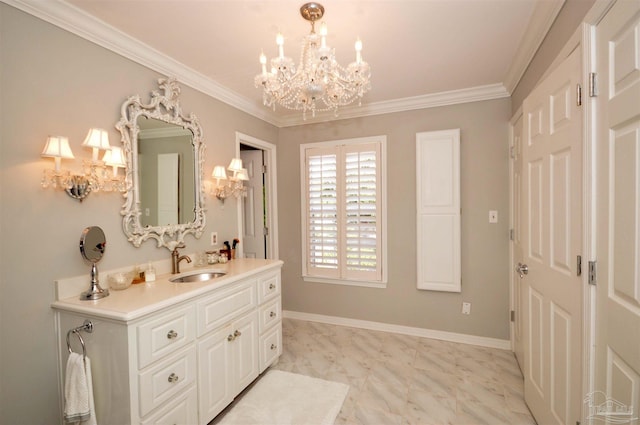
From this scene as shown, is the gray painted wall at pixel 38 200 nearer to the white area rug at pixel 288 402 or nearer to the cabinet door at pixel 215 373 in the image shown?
the cabinet door at pixel 215 373

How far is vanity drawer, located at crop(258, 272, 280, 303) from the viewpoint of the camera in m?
2.48

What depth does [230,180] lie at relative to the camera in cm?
294

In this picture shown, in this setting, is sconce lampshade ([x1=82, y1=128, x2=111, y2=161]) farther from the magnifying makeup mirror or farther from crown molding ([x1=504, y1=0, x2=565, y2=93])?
crown molding ([x1=504, y1=0, x2=565, y2=93])

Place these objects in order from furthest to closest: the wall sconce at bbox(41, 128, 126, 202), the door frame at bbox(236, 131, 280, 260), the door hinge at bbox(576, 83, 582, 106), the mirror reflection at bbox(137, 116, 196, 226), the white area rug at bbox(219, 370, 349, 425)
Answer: the door frame at bbox(236, 131, 280, 260) → the mirror reflection at bbox(137, 116, 196, 226) → the white area rug at bbox(219, 370, 349, 425) → the wall sconce at bbox(41, 128, 126, 202) → the door hinge at bbox(576, 83, 582, 106)

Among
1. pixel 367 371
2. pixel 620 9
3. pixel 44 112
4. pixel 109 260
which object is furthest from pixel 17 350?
pixel 620 9

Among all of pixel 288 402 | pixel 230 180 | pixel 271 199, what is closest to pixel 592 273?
pixel 288 402

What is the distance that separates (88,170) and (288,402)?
2058 millimetres

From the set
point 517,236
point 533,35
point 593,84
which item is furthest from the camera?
point 517,236

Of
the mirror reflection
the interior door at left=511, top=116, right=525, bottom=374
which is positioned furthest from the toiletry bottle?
the interior door at left=511, top=116, right=525, bottom=374

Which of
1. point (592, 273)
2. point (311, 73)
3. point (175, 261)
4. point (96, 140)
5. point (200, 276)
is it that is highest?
point (311, 73)

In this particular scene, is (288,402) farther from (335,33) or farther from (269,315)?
(335,33)

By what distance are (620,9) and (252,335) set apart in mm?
2675

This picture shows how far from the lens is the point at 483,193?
10.0ft

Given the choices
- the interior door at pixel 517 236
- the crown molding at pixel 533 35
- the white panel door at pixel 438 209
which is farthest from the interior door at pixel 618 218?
the white panel door at pixel 438 209
